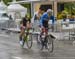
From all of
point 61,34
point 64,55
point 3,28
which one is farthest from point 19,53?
point 3,28

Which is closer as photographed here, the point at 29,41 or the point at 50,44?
the point at 50,44

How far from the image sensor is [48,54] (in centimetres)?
1451

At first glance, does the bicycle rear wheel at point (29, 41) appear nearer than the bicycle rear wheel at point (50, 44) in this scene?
No

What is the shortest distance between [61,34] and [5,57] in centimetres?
916

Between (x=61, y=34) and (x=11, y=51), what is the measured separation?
23.6 feet

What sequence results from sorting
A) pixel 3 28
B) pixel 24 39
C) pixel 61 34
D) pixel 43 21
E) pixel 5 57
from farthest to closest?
pixel 3 28
pixel 61 34
pixel 24 39
pixel 43 21
pixel 5 57

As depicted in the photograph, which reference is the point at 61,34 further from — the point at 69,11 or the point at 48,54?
the point at 69,11

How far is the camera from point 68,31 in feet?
73.9

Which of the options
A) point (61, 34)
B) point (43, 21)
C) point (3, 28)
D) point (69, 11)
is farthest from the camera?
point (69, 11)

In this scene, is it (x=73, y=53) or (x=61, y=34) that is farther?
(x=61, y=34)

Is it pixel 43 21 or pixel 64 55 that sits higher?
pixel 43 21

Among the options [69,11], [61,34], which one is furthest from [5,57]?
[69,11]

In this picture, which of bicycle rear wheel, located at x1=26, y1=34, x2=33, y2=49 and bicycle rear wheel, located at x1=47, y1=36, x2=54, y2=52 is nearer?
bicycle rear wheel, located at x1=47, y1=36, x2=54, y2=52

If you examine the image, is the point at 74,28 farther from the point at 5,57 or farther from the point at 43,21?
the point at 5,57
